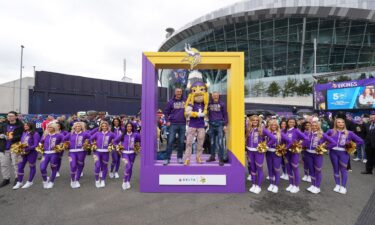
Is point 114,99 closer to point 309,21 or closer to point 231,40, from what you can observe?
point 231,40

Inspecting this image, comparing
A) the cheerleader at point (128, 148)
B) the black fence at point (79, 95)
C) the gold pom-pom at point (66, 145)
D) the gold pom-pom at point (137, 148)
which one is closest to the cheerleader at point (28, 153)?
the gold pom-pom at point (66, 145)

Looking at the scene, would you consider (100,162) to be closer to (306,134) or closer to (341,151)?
(306,134)

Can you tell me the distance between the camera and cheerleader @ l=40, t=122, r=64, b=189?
15.6ft

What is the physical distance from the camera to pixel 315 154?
473 cm

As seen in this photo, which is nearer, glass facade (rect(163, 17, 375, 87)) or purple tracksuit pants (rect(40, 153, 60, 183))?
purple tracksuit pants (rect(40, 153, 60, 183))

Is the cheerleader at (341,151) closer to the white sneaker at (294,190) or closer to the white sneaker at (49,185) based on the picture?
the white sneaker at (294,190)

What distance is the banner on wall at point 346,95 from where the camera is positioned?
13.1m

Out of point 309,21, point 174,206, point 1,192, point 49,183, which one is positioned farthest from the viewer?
point 309,21

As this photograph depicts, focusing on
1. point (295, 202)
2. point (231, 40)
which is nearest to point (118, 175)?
point (295, 202)

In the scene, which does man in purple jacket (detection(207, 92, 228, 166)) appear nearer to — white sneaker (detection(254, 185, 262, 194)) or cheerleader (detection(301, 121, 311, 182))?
white sneaker (detection(254, 185, 262, 194))

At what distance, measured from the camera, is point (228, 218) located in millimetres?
3424

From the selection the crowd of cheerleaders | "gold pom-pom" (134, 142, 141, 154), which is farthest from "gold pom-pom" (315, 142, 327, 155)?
"gold pom-pom" (134, 142, 141, 154)

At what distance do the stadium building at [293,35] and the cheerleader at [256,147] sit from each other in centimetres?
2964

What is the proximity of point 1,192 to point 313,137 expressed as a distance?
7.78 meters
